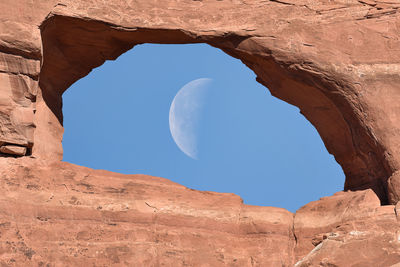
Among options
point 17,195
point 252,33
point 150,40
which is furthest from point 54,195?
point 252,33

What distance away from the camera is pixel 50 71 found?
8.84 meters

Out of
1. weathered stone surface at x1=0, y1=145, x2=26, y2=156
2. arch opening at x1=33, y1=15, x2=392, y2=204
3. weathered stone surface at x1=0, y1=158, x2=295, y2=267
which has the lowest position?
weathered stone surface at x1=0, y1=158, x2=295, y2=267

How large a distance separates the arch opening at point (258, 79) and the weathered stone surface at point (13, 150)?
0.43 meters

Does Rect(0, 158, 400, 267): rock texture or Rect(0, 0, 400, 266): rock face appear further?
Rect(0, 0, 400, 266): rock face

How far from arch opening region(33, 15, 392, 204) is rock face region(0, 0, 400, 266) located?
0.02 metres

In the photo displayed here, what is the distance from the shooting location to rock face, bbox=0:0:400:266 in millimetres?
7332

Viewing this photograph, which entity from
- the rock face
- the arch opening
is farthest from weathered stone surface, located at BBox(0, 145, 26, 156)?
the arch opening

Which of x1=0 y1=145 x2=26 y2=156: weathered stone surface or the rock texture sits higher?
x1=0 y1=145 x2=26 y2=156: weathered stone surface

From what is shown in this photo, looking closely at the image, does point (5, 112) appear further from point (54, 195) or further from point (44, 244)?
point (44, 244)

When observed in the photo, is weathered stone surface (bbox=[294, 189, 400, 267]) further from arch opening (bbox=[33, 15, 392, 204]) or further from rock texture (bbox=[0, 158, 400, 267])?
arch opening (bbox=[33, 15, 392, 204])

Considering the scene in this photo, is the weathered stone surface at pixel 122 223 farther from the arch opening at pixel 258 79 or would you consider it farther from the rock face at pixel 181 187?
the arch opening at pixel 258 79

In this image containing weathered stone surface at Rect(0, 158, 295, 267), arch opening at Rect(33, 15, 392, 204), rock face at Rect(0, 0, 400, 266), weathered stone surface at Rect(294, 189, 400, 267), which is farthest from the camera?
arch opening at Rect(33, 15, 392, 204)

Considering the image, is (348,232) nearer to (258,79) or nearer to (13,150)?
(258,79)

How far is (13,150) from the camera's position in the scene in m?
7.65
